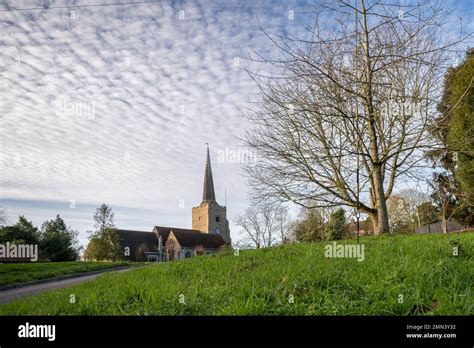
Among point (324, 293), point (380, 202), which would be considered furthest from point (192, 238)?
point (324, 293)

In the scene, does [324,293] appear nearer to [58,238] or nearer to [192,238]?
[58,238]

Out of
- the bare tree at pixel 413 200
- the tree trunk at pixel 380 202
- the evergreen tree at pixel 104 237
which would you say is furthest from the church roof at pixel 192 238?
the bare tree at pixel 413 200

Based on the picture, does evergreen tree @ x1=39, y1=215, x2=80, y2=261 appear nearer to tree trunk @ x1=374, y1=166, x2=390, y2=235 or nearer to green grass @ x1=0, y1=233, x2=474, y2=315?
green grass @ x1=0, y1=233, x2=474, y2=315

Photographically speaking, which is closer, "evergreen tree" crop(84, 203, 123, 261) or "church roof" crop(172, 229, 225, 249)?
"evergreen tree" crop(84, 203, 123, 261)

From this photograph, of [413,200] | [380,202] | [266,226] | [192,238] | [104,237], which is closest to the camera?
[104,237]

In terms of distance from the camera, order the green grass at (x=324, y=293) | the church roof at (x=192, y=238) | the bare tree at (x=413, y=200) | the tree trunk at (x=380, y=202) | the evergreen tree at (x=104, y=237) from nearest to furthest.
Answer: the green grass at (x=324, y=293), the evergreen tree at (x=104, y=237), the church roof at (x=192, y=238), the tree trunk at (x=380, y=202), the bare tree at (x=413, y=200)

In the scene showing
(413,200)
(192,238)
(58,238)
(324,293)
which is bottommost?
(324,293)

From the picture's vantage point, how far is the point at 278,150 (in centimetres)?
905

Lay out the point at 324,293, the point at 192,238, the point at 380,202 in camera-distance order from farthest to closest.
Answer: the point at 380,202
the point at 192,238
the point at 324,293

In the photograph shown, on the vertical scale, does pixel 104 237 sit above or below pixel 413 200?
below

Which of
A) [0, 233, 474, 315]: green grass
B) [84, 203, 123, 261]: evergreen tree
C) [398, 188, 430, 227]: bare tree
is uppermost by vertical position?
[398, 188, 430, 227]: bare tree

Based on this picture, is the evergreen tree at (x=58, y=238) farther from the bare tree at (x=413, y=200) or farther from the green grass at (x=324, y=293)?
the bare tree at (x=413, y=200)

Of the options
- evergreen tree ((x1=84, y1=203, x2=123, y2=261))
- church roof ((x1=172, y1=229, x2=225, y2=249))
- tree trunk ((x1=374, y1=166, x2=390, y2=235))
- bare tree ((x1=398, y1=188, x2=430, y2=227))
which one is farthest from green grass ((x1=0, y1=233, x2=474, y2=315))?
bare tree ((x1=398, y1=188, x2=430, y2=227))
